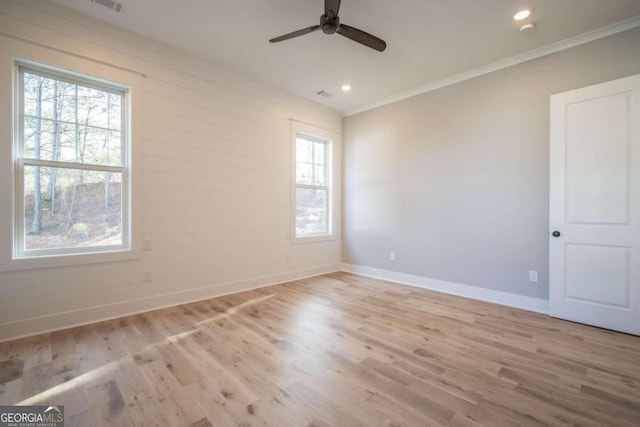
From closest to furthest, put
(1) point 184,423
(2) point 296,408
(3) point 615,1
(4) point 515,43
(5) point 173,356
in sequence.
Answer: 1. (1) point 184,423
2. (2) point 296,408
3. (5) point 173,356
4. (3) point 615,1
5. (4) point 515,43

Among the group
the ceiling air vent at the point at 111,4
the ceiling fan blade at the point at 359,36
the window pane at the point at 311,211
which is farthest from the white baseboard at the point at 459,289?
the ceiling air vent at the point at 111,4

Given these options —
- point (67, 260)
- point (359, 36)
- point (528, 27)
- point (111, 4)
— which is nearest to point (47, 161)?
point (67, 260)

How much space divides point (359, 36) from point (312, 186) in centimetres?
280

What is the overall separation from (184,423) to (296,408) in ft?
2.02

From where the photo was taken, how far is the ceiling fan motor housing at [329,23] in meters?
2.32

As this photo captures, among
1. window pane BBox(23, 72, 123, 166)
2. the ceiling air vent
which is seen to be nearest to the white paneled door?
the ceiling air vent

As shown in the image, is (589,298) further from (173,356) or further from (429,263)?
(173,356)

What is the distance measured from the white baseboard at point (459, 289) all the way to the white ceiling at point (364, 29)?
2.96m

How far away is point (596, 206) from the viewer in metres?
2.87

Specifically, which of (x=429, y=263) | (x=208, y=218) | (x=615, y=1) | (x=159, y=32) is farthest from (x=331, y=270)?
(x=615, y=1)

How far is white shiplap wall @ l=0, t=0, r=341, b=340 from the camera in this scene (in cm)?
260

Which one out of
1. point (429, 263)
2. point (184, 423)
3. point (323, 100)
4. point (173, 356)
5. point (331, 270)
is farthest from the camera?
point (331, 270)

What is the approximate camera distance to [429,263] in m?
4.24

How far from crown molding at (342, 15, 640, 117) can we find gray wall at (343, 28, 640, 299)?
6 centimetres
